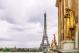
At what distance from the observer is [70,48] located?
20094mm

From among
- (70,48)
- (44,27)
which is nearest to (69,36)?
(70,48)

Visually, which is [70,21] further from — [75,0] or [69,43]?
[75,0]

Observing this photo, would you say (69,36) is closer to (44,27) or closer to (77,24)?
(77,24)

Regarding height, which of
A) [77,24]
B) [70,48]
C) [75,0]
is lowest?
[70,48]

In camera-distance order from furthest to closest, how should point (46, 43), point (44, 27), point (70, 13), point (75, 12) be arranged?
point (44, 27) → point (46, 43) → point (75, 12) → point (70, 13)

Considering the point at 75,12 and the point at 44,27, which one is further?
the point at 44,27

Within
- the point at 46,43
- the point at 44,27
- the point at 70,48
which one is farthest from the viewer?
the point at 44,27

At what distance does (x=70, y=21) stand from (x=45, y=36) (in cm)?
6584

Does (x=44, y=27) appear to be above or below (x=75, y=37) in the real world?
above

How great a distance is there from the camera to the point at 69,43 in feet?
66.8

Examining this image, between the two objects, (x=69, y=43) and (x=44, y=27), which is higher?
(x=44, y=27)

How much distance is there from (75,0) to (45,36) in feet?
207

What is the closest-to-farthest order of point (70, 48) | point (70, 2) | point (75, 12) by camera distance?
point (70, 48), point (75, 12), point (70, 2)

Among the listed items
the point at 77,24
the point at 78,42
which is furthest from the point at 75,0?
the point at 78,42
